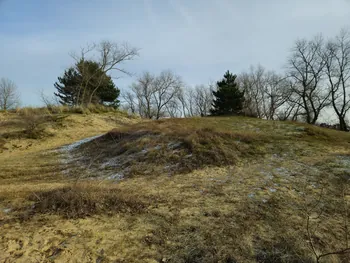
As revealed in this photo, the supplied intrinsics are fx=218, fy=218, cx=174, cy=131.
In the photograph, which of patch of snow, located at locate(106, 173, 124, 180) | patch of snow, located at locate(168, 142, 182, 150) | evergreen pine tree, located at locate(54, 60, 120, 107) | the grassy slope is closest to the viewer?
the grassy slope

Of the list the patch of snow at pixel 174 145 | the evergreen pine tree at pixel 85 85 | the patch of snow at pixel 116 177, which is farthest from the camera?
the evergreen pine tree at pixel 85 85

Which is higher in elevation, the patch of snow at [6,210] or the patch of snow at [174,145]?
the patch of snow at [174,145]

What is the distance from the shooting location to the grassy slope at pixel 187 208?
8.69ft

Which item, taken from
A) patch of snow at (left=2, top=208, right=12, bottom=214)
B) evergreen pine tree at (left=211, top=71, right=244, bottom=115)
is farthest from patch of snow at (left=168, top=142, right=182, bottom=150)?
evergreen pine tree at (left=211, top=71, right=244, bottom=115)

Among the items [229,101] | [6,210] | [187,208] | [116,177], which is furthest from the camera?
[229,101]

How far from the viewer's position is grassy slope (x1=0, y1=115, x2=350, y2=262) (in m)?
2.65

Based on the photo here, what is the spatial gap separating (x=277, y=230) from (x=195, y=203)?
137 centimetres

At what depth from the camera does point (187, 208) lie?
12.2ft

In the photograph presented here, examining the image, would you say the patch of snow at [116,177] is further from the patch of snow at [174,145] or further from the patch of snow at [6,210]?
the patch of snow at [6,210]

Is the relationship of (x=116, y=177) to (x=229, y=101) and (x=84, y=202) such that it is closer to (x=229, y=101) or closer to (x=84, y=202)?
(x=84, y=202)

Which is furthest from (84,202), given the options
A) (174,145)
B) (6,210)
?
(174,145)

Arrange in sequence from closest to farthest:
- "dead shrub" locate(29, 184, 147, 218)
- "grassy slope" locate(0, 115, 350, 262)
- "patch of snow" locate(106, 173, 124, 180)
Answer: "grassy slope" locate(0, 115, 350, 262), "dead shrub" locate(29, 184, 147, 218), "patch of snow" locate(106, 173, 124, 180)

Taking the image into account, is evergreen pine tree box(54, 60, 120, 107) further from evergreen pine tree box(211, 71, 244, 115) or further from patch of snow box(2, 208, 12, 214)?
patch of snow box(2, 208, 12, 214)

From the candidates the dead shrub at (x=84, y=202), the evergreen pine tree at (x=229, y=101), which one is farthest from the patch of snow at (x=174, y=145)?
the evergreen pine tree at (x=229, y=101)
